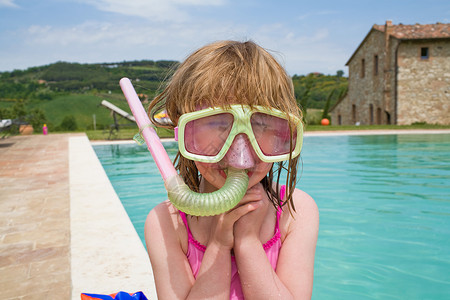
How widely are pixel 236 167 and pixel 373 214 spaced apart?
5.73 metres

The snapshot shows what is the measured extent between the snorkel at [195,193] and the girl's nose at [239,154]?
0.02 m

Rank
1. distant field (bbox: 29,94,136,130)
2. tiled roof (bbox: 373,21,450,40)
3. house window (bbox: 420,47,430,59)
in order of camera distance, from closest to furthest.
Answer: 1. tiled roof (bbox: 373,21,450,40)
2. house window (bbox: 420,47,430,59)
3. distant field (bbox: 29,94,136,130)

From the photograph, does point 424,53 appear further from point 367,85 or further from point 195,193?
point 195,193

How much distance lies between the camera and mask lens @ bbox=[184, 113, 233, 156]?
1283 mm

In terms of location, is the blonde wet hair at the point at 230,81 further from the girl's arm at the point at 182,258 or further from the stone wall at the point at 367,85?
the stone wall at the point at 367,85

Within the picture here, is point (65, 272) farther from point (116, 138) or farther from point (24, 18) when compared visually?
point (24, 18)

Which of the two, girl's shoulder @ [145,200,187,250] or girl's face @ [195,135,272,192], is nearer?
girl's face @ [195,135,272,192]

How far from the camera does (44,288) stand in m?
2.56

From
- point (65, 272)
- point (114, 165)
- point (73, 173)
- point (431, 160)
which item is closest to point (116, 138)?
point (114, 165)

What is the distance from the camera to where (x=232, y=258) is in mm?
1552

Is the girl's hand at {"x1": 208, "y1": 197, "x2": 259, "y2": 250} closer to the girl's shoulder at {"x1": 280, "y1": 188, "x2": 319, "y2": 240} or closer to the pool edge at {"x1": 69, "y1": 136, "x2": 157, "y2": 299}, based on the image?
the girl's shoulder at {"x1": 280, "y1": 188, "x2": 319, "y2": 240}

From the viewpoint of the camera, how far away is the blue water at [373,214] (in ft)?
13.6

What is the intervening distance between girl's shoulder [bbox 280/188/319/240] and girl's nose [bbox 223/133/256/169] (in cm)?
47

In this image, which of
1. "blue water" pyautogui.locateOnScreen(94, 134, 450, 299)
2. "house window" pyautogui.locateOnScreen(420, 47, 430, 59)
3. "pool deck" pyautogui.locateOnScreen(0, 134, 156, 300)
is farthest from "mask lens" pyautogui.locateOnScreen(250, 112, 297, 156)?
"house window" pyautogui.locateOnScreen(420, 47, 430, 59)
